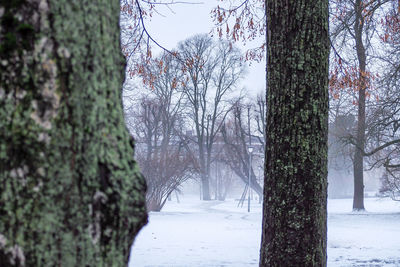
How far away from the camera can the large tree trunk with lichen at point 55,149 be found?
99 cm

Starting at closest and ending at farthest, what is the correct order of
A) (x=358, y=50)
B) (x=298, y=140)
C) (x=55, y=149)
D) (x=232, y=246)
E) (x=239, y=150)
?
1. (x=55, y=149)
2. (x=298, y=140)
3. (x=232, y=246)
4. (x=358, y=50)
5. (x=239, y=150)

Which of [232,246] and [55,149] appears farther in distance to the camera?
[232,246]

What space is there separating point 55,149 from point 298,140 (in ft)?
8.82

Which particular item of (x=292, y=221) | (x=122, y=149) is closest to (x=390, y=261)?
(x=292, y=221)

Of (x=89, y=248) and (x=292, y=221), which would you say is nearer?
(x=89, y=248)

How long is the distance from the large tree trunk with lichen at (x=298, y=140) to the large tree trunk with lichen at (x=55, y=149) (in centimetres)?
258

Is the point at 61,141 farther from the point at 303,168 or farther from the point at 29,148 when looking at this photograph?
the point at 303,168

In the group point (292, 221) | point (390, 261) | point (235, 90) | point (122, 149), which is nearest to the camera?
point (122, 149)

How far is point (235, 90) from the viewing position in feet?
133

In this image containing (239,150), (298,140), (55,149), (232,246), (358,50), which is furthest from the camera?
(239,150)

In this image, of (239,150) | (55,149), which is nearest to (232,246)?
(55,149)

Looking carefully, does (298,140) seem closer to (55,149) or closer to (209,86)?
(55,149)

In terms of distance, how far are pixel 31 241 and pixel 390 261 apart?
8218mm

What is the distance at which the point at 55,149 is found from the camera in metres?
1.00
